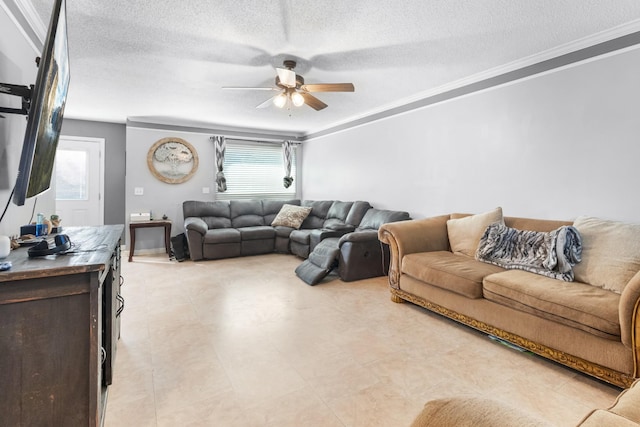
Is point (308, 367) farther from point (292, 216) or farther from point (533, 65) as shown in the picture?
point (292, 216)

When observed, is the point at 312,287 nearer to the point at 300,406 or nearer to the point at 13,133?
the point at 300,406

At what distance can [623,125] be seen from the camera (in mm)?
2494

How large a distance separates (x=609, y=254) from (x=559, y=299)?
1.96ft

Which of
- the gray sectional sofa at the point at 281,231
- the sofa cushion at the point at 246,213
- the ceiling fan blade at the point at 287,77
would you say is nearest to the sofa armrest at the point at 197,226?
the gray sectional sofa at the point at 281,231

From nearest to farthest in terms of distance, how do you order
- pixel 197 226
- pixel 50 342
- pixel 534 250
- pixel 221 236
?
pixel 50 342 < pixel 534 250 < pixel 197 226 < pixel 221 236

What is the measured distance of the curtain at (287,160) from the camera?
6809 mm

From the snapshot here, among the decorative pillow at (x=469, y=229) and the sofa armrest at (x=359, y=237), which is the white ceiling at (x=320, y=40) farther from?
the sofa armrest at (x=359, y=237)

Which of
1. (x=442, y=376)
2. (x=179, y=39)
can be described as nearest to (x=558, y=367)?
(x=442, y=376)

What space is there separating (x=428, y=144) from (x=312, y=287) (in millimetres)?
2375

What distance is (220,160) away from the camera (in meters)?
6.07

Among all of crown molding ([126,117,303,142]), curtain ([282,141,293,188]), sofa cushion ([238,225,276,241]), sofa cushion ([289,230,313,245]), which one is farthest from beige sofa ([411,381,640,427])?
curtain ([282,141,293,188])

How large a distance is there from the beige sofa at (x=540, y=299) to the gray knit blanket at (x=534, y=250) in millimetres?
75

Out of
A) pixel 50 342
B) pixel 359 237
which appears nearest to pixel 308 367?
pixel 50 342

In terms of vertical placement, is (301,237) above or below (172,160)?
below
